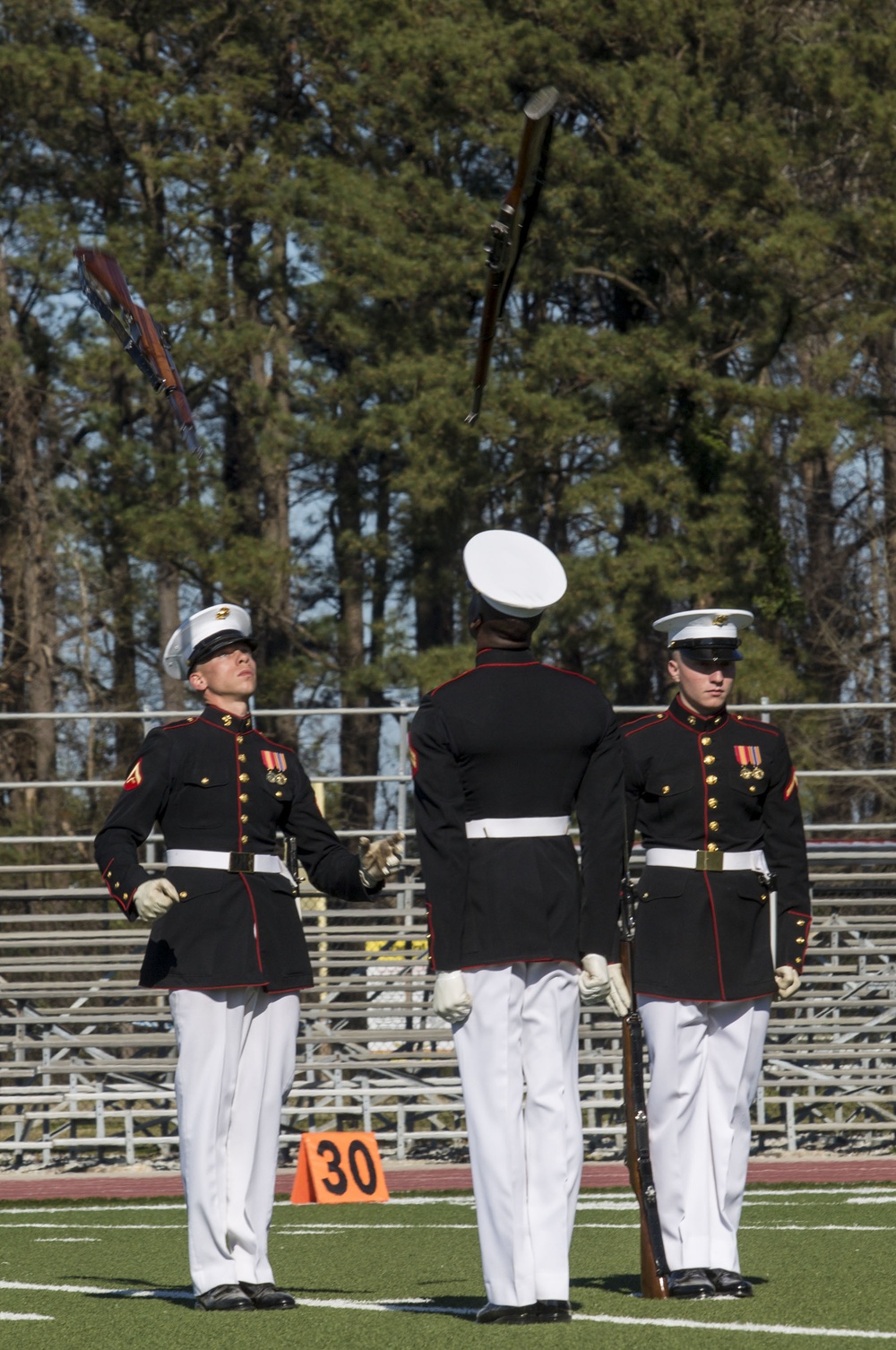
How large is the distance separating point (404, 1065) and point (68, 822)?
24.7 ft

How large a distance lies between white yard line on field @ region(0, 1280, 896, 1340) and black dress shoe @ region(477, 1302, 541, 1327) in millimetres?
140

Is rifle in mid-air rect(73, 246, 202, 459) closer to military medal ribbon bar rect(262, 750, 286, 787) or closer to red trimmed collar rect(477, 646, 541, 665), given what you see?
military medal ribbon bar rect(262, 750, 286, 787)

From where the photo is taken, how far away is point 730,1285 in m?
5.32

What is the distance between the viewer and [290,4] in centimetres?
2578

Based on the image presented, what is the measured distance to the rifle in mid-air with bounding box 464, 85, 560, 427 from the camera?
16.2 feet

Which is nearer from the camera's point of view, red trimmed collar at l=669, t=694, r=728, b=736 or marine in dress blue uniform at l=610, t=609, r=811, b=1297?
marine in dress blue uniform at l=610, t=609, r=811, b=1297

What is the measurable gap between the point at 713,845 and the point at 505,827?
3.18ft

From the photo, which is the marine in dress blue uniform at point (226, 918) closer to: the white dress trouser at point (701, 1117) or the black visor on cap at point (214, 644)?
the black visor on cap at point (214, 644)

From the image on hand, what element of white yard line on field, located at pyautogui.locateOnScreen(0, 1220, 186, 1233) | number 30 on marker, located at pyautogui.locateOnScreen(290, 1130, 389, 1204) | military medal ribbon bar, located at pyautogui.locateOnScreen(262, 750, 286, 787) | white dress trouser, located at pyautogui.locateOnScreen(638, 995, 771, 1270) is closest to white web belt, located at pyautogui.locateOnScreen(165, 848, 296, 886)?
military medal ribbon bar, located at pyautogui.locateOnScreen(262, 750, 286, 787)

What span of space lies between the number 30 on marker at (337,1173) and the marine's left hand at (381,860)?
15.3 feet

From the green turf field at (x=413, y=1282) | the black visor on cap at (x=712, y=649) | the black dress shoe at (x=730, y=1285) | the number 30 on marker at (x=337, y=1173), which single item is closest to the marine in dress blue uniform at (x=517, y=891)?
the green turf field at (x=413, y=1282)

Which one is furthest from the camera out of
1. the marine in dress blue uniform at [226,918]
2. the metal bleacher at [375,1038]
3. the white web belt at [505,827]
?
the metal bleacher at [375,1038]

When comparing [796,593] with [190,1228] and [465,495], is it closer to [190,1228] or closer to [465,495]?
[465,495]

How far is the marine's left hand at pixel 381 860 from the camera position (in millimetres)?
5477
